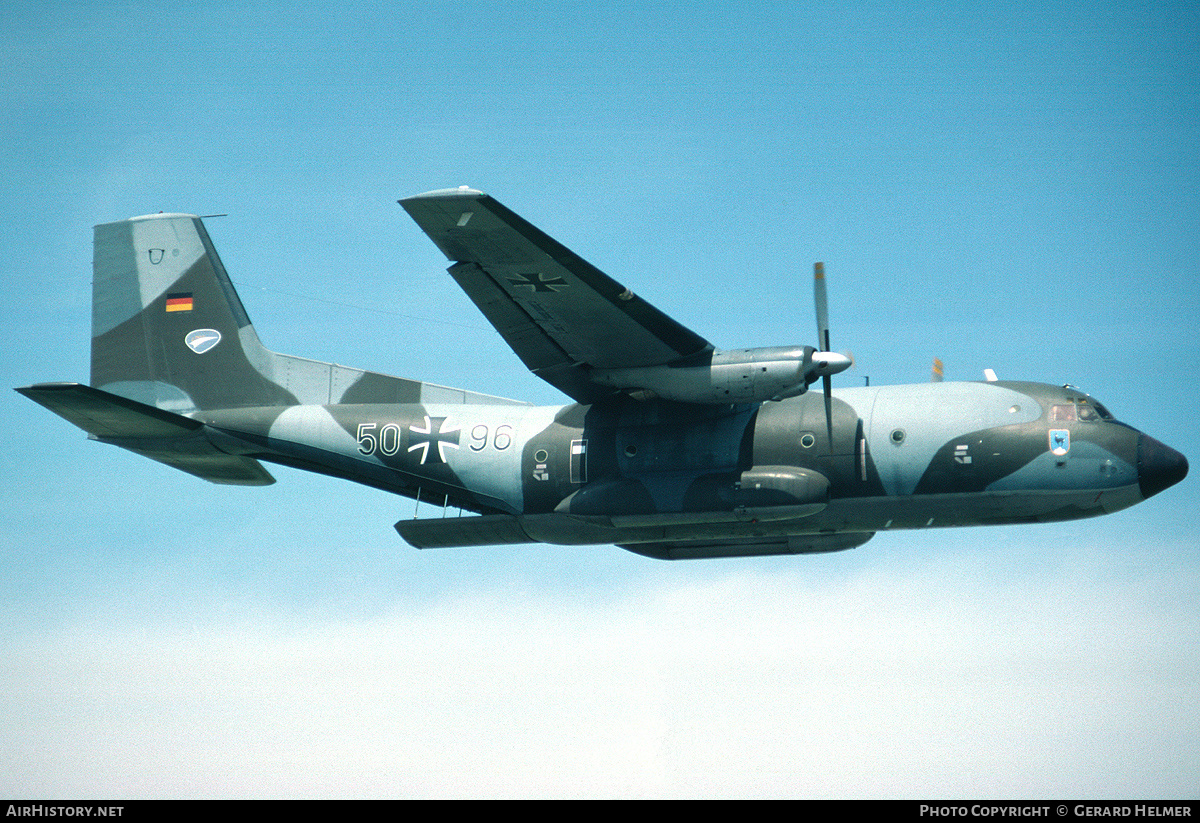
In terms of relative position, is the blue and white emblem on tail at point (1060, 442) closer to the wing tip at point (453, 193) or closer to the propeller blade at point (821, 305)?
the propeller blade at point (821, 305)

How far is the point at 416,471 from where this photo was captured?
80.2 ft

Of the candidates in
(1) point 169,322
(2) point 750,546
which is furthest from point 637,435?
(1) point 169,322

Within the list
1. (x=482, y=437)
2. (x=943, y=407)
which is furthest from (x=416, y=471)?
(x=943, y=407)

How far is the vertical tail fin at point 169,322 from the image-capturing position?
87.3ft

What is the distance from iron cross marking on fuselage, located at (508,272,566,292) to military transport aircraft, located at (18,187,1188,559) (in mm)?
40

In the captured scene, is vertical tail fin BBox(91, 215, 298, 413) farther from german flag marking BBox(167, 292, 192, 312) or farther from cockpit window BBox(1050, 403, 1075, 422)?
cockpit window BBox(1050, 403, 1075, 422)

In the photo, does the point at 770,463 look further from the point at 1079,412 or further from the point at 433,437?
the point at 433,437

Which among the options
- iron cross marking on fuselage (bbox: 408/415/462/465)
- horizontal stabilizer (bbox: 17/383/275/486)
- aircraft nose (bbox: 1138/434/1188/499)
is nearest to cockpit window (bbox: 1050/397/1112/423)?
aircraft nose (bbox: 1138/434/1188/499)

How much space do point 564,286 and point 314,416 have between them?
7.01 meters

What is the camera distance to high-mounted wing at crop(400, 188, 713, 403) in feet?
66.5

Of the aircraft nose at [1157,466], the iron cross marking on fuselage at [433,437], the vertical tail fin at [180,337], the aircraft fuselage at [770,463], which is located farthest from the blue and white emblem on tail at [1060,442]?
the vertical tail fin at [180,337]

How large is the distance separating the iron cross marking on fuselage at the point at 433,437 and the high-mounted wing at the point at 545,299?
7.80 ft

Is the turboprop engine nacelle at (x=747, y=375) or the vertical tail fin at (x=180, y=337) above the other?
the vertical tail fin at (x=180, y=337)

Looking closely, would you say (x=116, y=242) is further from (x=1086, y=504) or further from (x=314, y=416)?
(x=1086, y=504)
